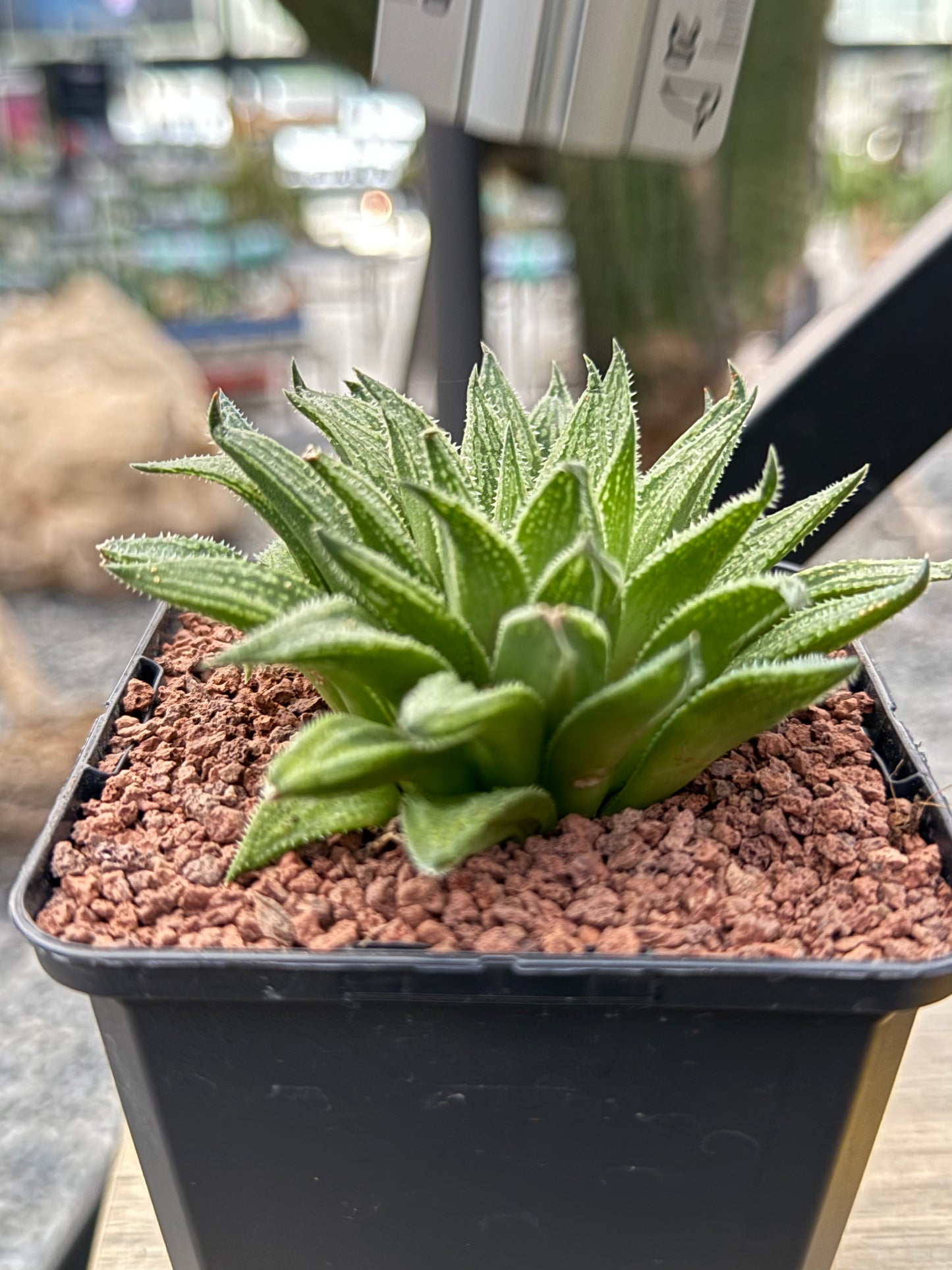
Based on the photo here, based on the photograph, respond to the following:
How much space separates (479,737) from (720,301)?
2208 millimetres

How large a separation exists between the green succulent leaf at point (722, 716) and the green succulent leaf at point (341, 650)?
0.10m

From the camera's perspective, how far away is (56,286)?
4.14 meters

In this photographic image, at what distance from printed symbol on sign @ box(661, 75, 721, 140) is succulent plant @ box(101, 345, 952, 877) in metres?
0.25

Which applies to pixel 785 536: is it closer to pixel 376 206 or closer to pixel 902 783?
pixel 902 783

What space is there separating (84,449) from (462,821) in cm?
264

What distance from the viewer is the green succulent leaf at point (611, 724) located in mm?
429

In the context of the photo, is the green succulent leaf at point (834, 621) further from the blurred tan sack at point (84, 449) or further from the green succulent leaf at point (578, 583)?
the blurred tan sack at point (84, 449)

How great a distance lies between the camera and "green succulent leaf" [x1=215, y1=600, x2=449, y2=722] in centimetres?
43

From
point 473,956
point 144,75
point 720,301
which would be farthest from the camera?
point 144,75

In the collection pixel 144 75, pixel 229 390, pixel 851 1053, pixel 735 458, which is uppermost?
pixel 851 1053

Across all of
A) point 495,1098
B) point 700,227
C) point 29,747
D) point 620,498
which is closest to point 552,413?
point 620,498

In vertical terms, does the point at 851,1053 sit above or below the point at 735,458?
above

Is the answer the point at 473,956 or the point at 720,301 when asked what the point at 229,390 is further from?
the point at 473,956

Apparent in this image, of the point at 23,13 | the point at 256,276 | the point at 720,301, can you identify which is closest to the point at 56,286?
the point at 256,276
